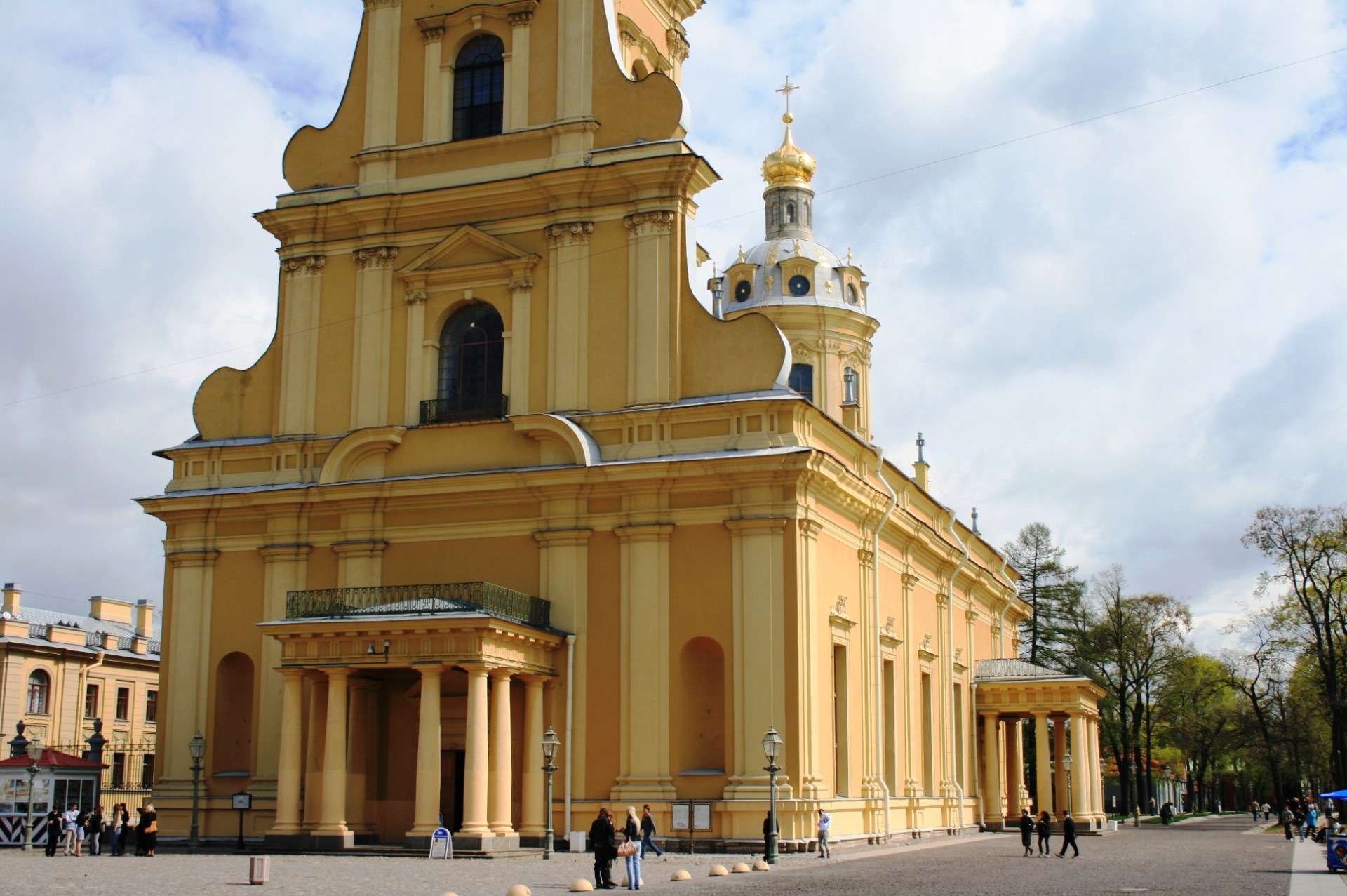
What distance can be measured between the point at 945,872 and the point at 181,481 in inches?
784

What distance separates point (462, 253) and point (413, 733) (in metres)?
10.6

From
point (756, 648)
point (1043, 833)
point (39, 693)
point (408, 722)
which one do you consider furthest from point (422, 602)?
point (39, 693)

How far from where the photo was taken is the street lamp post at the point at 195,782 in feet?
99.9

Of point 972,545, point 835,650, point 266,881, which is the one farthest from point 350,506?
point 972,545

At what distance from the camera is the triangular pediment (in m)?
33.1

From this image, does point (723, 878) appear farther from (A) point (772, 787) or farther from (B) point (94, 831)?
(B) point (94, 831)

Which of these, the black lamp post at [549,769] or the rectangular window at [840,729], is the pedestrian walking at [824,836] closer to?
the rectangular window at [840,729]

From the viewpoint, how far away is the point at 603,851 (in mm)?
20703

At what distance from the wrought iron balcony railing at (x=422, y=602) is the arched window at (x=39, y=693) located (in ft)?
104

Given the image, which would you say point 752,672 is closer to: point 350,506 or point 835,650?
point 835,650

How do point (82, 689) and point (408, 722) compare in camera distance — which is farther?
point (82, 689)

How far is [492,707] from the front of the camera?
93.6 feet

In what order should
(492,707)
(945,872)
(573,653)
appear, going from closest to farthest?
(945,872)
(492,707)
(573,653)

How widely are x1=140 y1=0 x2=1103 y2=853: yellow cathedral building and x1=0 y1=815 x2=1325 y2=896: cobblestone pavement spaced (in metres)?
2.21
